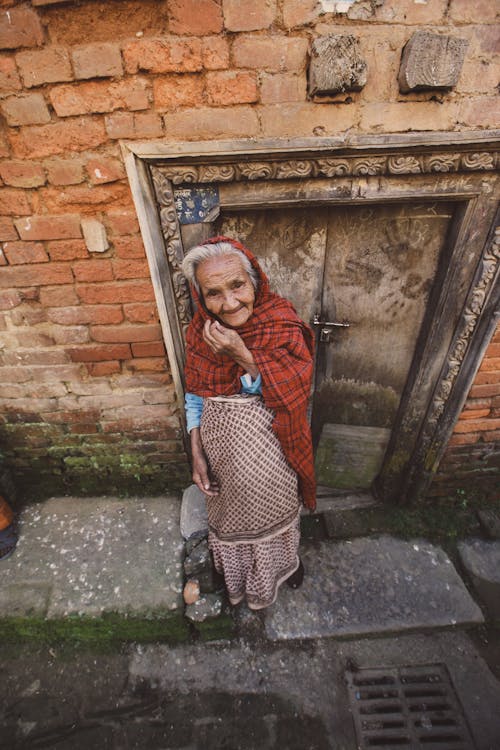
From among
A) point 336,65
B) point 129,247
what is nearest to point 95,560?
point 129,247

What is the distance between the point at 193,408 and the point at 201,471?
1.04ft

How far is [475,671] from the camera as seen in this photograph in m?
1.91

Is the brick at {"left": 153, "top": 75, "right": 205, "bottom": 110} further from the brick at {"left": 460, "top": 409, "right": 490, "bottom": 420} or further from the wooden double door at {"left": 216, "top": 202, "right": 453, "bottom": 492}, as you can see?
the brick at {"left": 460, "top": 409, "right": 490, "bottom": 420}

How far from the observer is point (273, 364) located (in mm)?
1400

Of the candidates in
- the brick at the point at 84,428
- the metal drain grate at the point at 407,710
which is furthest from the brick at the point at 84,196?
the metal drain grate at the point at 407,710

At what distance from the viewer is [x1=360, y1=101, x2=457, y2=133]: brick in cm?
136

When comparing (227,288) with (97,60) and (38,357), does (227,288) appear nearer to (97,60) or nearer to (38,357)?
(97,60)

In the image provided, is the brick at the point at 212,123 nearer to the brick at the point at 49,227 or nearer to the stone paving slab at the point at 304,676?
the brick at the point at 49,227

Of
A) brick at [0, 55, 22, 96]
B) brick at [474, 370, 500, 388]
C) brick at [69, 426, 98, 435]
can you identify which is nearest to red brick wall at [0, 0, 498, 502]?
brick at [0, 55, 22, 96]

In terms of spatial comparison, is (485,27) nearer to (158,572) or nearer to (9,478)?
(158,572)

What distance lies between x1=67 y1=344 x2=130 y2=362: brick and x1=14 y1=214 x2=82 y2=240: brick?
0.59 m

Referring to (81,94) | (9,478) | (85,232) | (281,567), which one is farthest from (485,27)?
(9,478)

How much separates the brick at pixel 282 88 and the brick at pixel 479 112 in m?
0.64

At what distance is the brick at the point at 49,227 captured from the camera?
5.14ft
